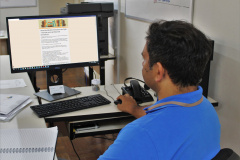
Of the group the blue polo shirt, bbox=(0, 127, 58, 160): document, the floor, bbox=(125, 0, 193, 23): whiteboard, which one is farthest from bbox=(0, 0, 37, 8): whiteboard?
the blue polo shirt

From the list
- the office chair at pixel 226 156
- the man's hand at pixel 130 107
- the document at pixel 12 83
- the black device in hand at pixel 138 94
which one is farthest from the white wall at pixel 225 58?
the document at pixel 12 83

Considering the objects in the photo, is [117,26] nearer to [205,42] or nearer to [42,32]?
[42,32]

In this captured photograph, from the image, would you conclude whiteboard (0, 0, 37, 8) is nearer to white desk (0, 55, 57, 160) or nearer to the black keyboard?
white desk (0, 55, 57, 160)

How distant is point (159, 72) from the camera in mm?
1007

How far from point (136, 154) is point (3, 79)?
6.08 ft

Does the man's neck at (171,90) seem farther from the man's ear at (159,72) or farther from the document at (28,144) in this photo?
the document at (28,144)

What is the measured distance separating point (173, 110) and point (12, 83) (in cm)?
169

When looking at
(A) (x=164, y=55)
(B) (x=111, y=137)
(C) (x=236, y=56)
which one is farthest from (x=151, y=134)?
(B) (x=111, y=137)

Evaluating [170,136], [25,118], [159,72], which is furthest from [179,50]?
[25,118]

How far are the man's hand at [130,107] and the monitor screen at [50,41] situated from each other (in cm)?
45

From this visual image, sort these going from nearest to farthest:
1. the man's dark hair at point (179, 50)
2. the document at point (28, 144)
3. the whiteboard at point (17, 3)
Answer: the man's dark hair at point (179, 50), the document at point (28, 144), the whiteboard at point (17, 3)

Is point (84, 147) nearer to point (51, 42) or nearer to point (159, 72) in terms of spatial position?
point (51, 42)

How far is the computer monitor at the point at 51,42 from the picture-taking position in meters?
1.98

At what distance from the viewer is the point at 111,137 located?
312cm
